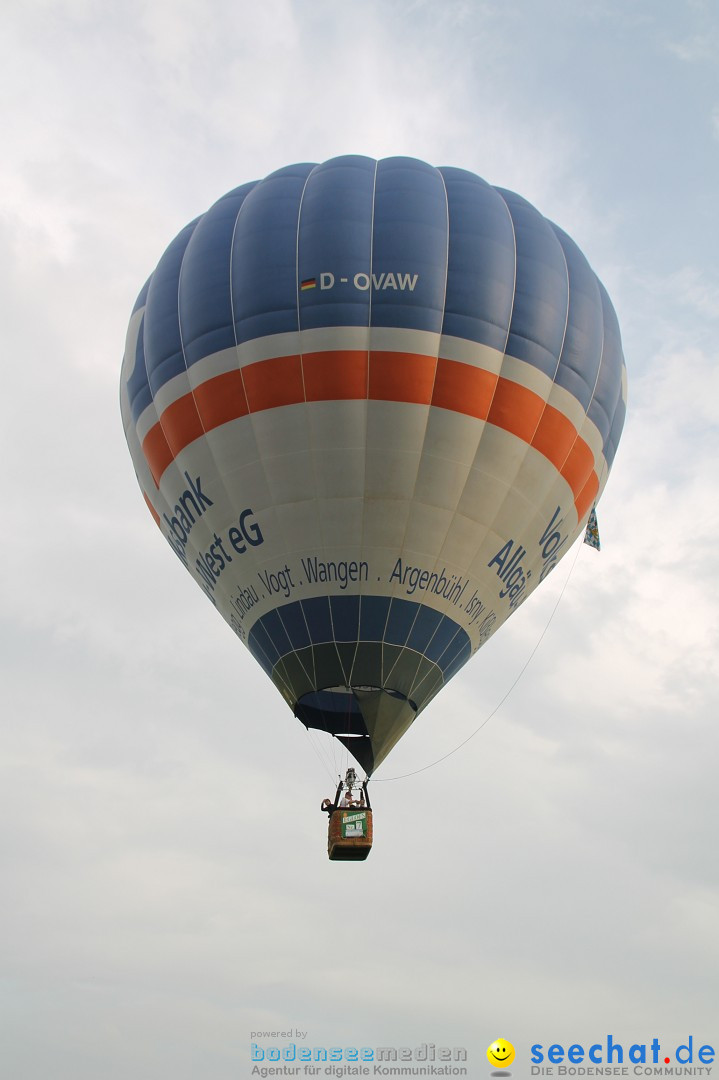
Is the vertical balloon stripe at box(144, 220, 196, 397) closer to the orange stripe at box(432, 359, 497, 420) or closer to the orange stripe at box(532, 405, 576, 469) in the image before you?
the orange stripe at box(432, 359, 497, 420)

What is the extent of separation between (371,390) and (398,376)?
0.36 meters

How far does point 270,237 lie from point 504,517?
14.7ft

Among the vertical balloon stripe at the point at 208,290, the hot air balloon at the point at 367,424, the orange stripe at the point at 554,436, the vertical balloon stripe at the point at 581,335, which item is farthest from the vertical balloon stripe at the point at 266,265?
the vertical balloon stripe at the point at 581,335

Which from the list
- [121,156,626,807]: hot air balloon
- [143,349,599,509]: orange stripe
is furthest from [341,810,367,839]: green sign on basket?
[143,349,599,509]: orange stripe

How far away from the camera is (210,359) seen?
14109mm

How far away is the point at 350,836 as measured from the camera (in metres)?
13.3

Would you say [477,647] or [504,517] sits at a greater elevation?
[504,517]

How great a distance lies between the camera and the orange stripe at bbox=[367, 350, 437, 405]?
1362 centimetres

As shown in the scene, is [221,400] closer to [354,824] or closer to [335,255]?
[335,255]

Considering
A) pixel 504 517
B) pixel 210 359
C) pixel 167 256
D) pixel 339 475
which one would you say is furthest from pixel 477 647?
pixel 167 256

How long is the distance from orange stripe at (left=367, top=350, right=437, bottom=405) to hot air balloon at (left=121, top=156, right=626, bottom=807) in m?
0.03

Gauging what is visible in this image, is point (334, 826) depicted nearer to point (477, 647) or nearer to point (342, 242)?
point (477, 647)

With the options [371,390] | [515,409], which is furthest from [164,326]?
[515,409]

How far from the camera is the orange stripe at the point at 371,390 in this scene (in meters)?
13.6
